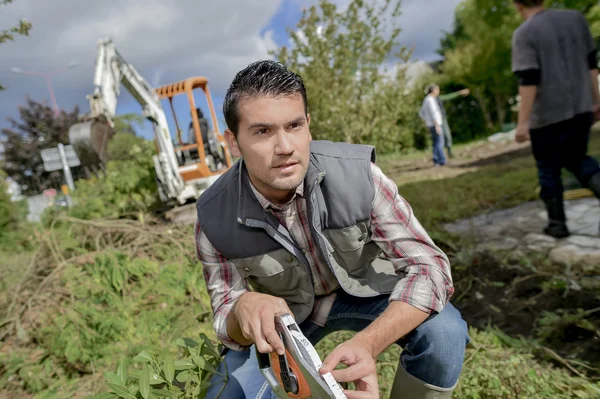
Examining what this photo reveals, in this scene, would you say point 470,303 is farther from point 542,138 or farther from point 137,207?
point 137,207

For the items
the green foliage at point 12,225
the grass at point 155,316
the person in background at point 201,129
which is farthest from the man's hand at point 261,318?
the green foliage at point 12,225

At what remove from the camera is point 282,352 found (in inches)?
45.6

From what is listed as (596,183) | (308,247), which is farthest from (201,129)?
(308,247)

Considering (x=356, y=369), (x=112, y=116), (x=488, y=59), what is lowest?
(x=356, y=369)

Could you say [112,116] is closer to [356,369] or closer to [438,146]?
[438,146]

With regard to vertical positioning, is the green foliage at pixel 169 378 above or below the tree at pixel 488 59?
below

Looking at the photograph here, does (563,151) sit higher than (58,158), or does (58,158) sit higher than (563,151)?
(58,158)

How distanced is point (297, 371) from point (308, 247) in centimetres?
62

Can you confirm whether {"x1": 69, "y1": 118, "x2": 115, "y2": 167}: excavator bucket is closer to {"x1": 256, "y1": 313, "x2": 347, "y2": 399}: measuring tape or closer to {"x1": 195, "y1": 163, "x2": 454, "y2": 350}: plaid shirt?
A: {"x1": 195, "y1": 163, "x2": 454, "y2": 350}: plaid shirt

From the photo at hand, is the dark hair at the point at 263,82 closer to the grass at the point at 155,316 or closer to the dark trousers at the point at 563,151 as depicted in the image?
the grass at the point at 155,316

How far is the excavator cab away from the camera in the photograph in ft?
24.7

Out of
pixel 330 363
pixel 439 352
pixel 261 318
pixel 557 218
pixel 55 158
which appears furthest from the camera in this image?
pixel 55 158

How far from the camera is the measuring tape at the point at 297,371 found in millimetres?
1009

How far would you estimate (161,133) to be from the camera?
7574mm
